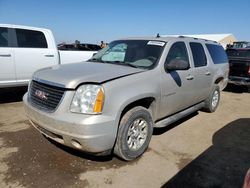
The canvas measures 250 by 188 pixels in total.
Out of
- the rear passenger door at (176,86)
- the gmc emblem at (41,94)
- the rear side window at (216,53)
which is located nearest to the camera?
the gmc emblem at (41,94)

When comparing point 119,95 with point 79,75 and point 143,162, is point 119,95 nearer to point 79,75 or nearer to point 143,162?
point 79,75

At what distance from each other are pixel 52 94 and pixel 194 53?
3.10 metres

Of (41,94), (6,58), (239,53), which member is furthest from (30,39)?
(239,53)

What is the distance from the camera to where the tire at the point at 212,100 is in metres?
5.69

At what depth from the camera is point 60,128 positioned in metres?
2.84

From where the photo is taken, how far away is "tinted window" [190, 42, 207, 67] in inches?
186

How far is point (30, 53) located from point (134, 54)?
339 centimetres

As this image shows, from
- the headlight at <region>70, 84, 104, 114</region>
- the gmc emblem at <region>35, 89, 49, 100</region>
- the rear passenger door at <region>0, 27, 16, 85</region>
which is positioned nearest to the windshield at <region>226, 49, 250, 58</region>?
the headlight at <region>70, 84, 104, 114</region>

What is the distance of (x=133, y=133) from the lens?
11.1 ft

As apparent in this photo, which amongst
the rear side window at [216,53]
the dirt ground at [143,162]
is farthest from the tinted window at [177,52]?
the dirt ground at [143,162]

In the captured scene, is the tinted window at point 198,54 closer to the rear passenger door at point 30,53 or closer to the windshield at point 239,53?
the rear passenger door at point 30,53

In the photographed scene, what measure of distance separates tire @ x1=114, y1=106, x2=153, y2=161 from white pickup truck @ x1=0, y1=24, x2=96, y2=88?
4041 mm

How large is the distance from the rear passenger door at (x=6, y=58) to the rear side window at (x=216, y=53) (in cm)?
494

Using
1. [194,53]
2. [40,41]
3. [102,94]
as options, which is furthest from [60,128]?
[40,41]
